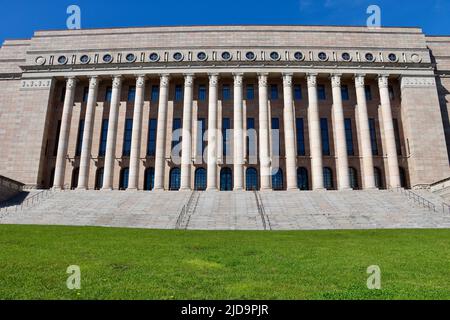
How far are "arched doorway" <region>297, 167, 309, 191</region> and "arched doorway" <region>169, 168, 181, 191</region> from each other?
55.8 feet

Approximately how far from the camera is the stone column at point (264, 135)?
4461 centimetres

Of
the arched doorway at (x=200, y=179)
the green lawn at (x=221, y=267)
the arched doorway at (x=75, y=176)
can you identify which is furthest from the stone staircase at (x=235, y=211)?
the arched doorway at (x=75, y=176)

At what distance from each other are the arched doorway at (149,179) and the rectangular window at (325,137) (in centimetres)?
2487

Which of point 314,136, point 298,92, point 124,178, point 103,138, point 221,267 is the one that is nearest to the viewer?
point 221,267

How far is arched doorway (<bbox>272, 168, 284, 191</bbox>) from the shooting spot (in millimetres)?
47625

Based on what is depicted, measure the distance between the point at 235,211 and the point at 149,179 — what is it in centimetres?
2080


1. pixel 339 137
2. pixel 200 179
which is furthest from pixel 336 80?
pixel 200 179

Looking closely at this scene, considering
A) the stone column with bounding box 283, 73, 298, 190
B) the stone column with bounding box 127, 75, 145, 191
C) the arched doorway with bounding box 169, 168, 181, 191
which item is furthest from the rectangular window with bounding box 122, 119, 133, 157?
the stone column with bounding box 283, 73, 298, 190

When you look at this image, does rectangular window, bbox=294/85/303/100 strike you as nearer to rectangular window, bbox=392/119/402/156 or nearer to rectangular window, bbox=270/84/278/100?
rectangular window, bbox=270/84/278/100

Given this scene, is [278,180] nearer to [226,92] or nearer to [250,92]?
[250,92]

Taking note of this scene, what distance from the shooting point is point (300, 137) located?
49.5 m

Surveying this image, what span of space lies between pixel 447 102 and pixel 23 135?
61481 mm

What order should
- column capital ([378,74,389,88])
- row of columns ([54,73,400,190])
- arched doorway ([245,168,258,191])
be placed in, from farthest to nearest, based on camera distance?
column capital ([378,74,389,88]) → arched doorway ([245,168,258,191]) → row of columns ([54,73,400,190])

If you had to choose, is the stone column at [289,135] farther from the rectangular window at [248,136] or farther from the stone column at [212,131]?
the stone column at [212,131]
